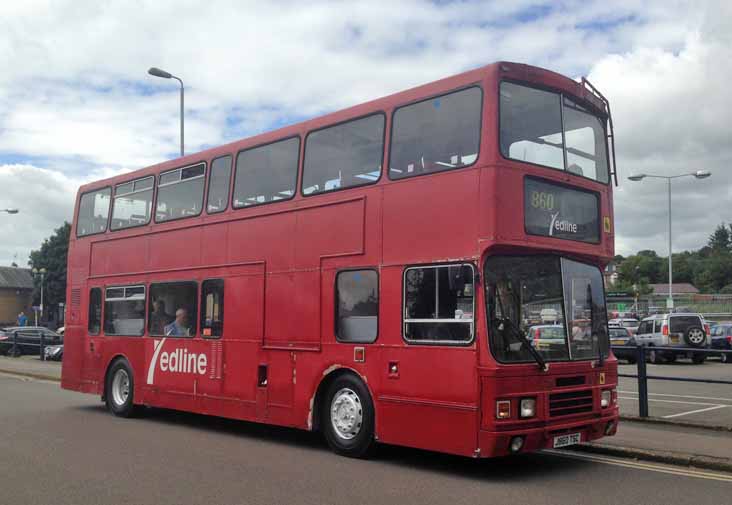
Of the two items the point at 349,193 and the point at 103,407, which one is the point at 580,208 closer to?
the point at 349,193

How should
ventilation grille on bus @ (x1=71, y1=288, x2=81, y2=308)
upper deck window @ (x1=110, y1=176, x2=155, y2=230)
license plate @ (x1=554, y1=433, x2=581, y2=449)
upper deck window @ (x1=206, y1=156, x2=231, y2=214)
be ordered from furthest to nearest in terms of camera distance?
ventilation grille on bus @ (x1=71, y1=288, x2=81, y2=308), upper deck window @ (x1=110, y1=176, x2=155, y2=230), upper deck window @ (x1=206, y1=156, x2=231, y2=214), license plate @ (x1=554, y1=433, x2=581, y2=449)

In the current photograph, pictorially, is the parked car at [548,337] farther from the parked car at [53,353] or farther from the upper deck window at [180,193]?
the parked car at [53,353]

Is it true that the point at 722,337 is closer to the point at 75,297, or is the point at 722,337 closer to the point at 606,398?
the point at 606,398

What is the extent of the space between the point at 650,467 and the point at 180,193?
826cm

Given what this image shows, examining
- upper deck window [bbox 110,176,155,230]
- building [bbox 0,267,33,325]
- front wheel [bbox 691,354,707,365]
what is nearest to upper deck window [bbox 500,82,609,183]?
upper deck window [bbox 110,176,155,230]

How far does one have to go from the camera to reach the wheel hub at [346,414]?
952 cm

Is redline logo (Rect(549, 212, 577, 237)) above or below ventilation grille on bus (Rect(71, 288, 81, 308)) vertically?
above

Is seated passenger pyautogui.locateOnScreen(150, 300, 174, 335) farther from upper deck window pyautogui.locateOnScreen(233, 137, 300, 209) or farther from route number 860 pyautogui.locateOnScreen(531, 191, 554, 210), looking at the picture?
route number 860 pyautogui.locateOnScreen(531, 191, 554, 210)

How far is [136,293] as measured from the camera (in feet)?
45.6

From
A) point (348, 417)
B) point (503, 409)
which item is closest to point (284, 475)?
point (348, 417)

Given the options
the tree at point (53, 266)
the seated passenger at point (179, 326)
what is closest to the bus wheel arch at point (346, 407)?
the seated passenger at point (179, 326)

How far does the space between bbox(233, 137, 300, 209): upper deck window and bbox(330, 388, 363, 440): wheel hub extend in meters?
2.89

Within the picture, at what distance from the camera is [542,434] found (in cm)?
838

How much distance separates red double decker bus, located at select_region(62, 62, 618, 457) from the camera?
8375 millimetres
